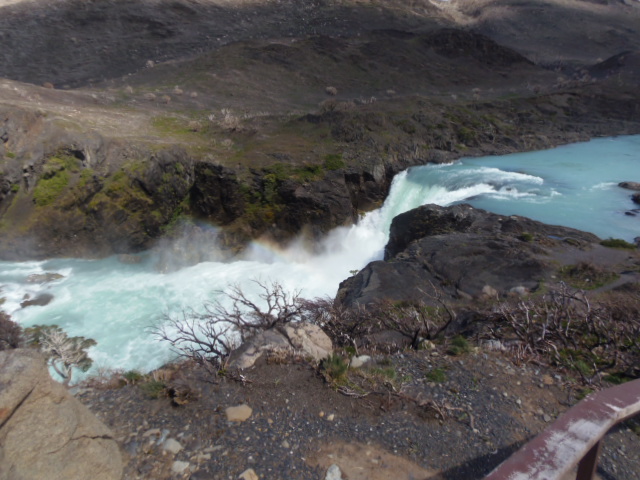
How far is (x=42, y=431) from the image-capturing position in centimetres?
259

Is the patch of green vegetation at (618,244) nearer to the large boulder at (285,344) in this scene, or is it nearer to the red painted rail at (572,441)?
the large boulder at (285,344)

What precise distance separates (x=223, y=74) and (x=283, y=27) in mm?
16028

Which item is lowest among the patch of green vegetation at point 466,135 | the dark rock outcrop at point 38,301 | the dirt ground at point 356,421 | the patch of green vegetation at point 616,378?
the dark rock outcrop at point 38,301

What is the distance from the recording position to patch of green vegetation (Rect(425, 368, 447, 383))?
4.35 m

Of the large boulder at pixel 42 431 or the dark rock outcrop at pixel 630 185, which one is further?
the dark rock outcrop at pixel 630 185

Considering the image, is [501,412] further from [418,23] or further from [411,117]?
[418,23]

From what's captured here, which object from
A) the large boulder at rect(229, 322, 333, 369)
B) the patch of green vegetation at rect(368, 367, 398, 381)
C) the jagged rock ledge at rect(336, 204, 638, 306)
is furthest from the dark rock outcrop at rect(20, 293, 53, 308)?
the patch of green vegetation at rect(368, 367, 398, 381)

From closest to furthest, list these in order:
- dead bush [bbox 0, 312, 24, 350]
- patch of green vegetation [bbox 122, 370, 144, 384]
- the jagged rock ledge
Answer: patch of green vegetation [bbox 122, 370, 144, 384]
dead bush [bbox 0, 312, 24, 350]
the jagged rock ledge

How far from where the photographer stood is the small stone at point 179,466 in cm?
318

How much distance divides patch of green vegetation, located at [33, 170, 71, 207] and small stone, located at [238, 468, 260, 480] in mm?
13537

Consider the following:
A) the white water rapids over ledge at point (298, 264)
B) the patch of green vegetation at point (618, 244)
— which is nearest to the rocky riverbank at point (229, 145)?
A: the white water rapids over ledge at point (298, 264)

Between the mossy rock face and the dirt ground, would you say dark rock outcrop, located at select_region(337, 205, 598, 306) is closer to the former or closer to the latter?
the dirt ground

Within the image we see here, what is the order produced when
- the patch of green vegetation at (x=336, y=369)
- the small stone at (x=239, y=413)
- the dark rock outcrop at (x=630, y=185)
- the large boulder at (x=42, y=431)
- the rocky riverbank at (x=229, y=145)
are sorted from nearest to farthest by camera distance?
the large boulder at (x=42, y=431) < the small stone at (x=239, y=413) < the patch of green vegetation at (x=336, y=369) < the rocky riverbank at (x=229, y=145) < the dark rock outcrop at (x=630, y=185)

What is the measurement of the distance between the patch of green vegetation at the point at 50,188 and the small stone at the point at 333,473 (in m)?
13.9
